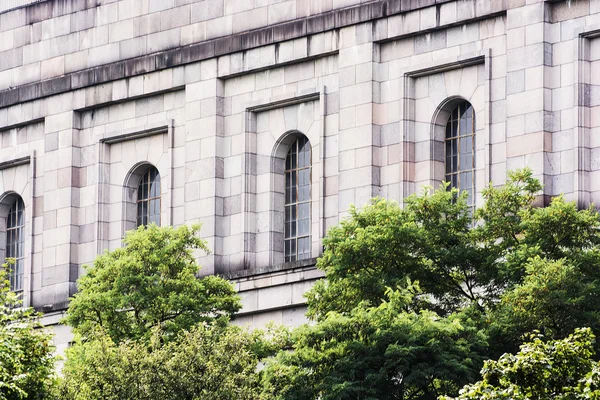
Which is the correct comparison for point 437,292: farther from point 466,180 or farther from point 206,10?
point 206,10

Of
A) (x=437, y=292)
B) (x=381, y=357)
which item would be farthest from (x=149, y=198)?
(x=381, y=357)

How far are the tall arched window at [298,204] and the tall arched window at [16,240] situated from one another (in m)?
11.6

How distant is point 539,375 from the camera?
3684 centimetres

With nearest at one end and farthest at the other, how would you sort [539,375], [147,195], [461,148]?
[539,375] → [461,148] → [147,195]

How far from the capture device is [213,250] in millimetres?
66250

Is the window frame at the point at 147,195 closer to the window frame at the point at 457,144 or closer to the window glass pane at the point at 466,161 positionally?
the window frame at the point at 457,144

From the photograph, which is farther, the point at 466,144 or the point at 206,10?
the point at 206,10

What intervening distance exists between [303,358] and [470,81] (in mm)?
13589

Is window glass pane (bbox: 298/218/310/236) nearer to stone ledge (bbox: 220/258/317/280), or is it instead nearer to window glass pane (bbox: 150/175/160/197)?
stone ledge (bbox: 220/258/317/280)

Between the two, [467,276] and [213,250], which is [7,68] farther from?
[467,276]

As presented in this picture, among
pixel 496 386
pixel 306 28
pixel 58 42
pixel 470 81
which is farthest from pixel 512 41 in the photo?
pixel 496 386

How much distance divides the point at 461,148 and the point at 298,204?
621cm

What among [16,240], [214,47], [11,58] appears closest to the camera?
[214,47]

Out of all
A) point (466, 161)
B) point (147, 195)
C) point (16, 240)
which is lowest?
point (16, 240)
